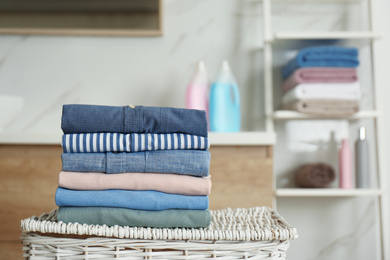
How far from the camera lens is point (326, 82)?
1464 millimetres

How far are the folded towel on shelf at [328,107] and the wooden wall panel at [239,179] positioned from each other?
24 cm

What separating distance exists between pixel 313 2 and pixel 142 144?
4.38 ft

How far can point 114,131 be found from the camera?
2.16 feet

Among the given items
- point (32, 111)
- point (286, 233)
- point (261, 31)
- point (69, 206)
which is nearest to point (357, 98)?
point (261, 31)

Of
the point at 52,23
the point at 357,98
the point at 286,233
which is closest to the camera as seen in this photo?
the point at 286,233

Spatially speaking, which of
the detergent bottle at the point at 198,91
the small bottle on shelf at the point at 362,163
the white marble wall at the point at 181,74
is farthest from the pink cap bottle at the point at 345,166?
the detergent bottle at the point at 198,91

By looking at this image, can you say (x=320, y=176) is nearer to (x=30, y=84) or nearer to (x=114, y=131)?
(x=114, y=131)

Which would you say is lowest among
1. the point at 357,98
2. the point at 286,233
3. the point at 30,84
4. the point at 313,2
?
the point at 286,233

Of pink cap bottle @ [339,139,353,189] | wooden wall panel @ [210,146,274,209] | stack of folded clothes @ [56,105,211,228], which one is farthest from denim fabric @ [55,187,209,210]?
pink cap bottle @ [339,139,353,189]

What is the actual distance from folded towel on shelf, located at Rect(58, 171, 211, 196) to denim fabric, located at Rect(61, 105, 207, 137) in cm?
7

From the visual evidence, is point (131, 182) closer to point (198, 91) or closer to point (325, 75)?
point (198, 91)

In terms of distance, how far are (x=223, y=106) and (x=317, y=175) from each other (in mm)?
434

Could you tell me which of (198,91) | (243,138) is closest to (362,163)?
(243,138)

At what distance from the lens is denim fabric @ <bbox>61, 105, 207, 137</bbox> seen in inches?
25.5
